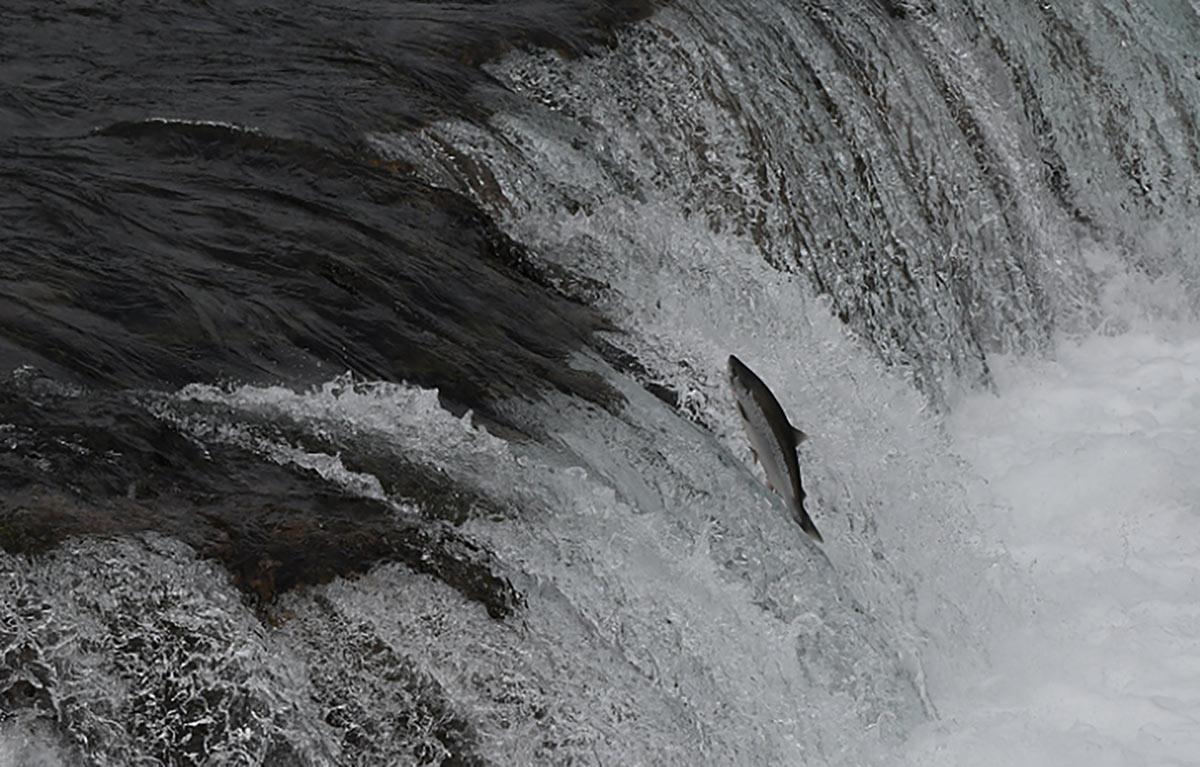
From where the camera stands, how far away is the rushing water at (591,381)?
373 centimetres

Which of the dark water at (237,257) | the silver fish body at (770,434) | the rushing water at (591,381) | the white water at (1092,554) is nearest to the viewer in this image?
the rushing water at (591,381)

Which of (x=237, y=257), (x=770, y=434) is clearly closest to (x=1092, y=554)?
(x=770, y=434)

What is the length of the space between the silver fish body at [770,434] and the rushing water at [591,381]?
0.94 feet

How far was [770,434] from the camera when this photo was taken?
4.23 m

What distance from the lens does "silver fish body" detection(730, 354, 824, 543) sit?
13.8 ft

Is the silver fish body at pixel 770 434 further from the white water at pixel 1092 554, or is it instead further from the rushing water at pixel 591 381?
the white water at pixel 1092 554

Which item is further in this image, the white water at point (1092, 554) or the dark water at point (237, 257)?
the white water at point (1092, 554)

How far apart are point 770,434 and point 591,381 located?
2.14 ft

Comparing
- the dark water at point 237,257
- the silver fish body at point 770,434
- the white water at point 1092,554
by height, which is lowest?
the dark water at point 237,257

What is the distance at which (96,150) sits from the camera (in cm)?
541

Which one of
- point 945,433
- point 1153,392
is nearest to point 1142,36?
point 1153,392

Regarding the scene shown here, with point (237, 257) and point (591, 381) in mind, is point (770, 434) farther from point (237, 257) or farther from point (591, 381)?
point (237, 257)

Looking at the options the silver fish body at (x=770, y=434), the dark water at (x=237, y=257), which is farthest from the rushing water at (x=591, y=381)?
the silver fish body at (x=770, y=434)

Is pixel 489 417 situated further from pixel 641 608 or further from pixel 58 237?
pixel 58 237
